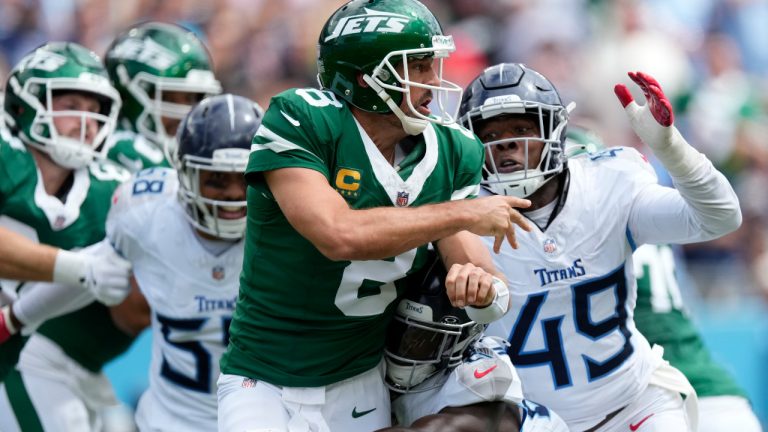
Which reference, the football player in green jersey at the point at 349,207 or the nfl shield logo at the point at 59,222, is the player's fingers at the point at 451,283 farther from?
the nfl shield logo at the point at 59,222

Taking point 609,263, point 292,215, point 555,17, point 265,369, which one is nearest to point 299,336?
Result: point 265,369

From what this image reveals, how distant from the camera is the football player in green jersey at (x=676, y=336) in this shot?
17.1 ft

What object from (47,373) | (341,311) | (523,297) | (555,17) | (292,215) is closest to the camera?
(292,215)

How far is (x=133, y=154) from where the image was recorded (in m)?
6.05

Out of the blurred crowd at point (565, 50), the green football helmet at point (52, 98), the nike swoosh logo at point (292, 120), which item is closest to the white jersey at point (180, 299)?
the green football helmet at point (52, 98)

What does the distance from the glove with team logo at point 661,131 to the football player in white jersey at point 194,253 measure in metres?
1.50

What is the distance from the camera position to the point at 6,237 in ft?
16.0

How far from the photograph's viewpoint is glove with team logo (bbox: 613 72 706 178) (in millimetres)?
3838

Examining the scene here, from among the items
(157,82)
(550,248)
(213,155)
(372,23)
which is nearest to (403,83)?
(372,23)

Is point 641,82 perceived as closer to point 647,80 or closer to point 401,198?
point 647,80

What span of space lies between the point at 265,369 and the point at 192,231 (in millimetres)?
1160

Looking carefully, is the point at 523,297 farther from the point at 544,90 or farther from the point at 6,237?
the point at 6,237

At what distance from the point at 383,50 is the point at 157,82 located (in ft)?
9.30

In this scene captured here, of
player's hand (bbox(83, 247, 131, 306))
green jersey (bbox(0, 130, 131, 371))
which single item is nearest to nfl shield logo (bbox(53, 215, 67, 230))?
green jersey (bbox(0, 130, 131, 371))
